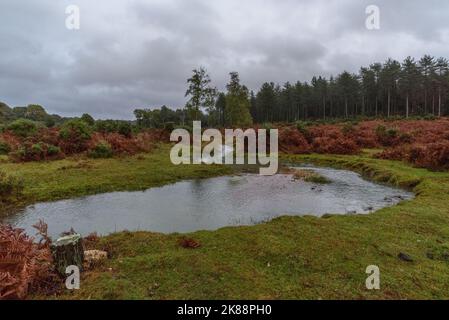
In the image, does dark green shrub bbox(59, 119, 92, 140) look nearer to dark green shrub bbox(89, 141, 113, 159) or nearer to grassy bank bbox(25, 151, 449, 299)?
dark green shrub bbox(89, 141, 113, 159)

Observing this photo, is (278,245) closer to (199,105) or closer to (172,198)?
(172,198)

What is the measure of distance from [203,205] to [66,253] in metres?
6.53

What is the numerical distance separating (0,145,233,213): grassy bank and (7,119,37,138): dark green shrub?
7.38 m

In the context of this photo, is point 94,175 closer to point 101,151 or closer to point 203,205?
point 101,151

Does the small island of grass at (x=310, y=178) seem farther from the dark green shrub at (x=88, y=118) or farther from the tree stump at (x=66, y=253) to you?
the dark green shrub at (x=88, y=118)

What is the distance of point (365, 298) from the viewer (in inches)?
191

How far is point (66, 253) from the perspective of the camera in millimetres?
5406

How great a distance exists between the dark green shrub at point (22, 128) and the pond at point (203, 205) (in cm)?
1614

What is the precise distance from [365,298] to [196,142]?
1277 inches

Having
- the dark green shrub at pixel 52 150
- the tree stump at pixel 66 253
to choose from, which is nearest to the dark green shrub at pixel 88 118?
the dark green shrub at pixel 52 150

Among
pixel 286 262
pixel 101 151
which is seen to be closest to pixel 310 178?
pixel 286 262

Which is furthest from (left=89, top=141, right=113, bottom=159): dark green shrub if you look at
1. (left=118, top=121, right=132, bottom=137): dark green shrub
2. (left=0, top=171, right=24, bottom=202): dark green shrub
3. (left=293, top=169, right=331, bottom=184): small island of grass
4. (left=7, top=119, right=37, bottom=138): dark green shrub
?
(left=293, top=169, right=331, bottom=184): small island of grass

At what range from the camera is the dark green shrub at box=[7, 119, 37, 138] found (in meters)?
23.9
